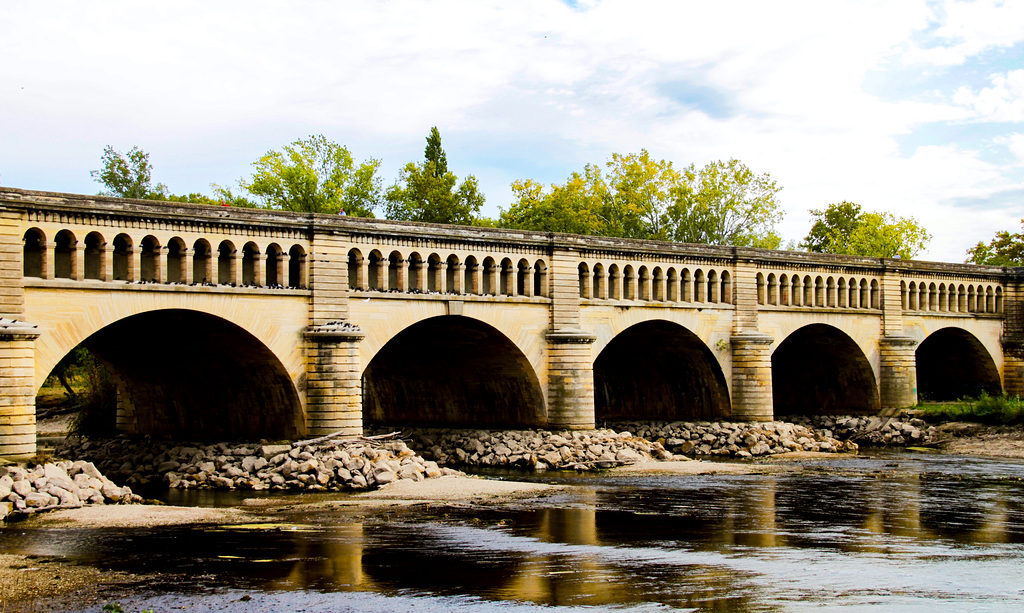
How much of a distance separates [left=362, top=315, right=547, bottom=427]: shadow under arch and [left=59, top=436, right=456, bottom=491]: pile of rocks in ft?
25.0

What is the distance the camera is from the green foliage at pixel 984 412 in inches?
2185

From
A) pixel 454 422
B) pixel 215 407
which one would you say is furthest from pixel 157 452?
pixel 454 422

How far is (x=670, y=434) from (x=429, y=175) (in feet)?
109

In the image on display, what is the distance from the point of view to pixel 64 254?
34594mm

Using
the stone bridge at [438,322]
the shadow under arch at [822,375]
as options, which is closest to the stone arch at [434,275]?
the stone bridge at [438,322]

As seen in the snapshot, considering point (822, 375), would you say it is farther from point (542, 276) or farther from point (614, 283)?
point (542, 276)

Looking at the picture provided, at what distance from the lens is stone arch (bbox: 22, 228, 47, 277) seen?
110 ft

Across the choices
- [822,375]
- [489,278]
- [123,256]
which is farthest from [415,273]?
[822,375]

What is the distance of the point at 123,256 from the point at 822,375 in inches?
1652

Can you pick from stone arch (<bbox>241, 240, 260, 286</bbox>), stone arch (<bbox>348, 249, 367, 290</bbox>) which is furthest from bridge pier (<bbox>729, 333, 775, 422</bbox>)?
stone arch (<bbox>241, 240, 260, 286</bbox>)

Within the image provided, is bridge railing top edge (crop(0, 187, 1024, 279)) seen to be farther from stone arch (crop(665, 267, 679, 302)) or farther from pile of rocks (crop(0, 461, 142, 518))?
pile of rocks (crop(0, 461, 142, 518))

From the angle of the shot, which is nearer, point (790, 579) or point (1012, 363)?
point (790, 579)

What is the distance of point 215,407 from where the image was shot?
43.2m

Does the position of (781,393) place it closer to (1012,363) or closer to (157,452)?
(1012,363)
